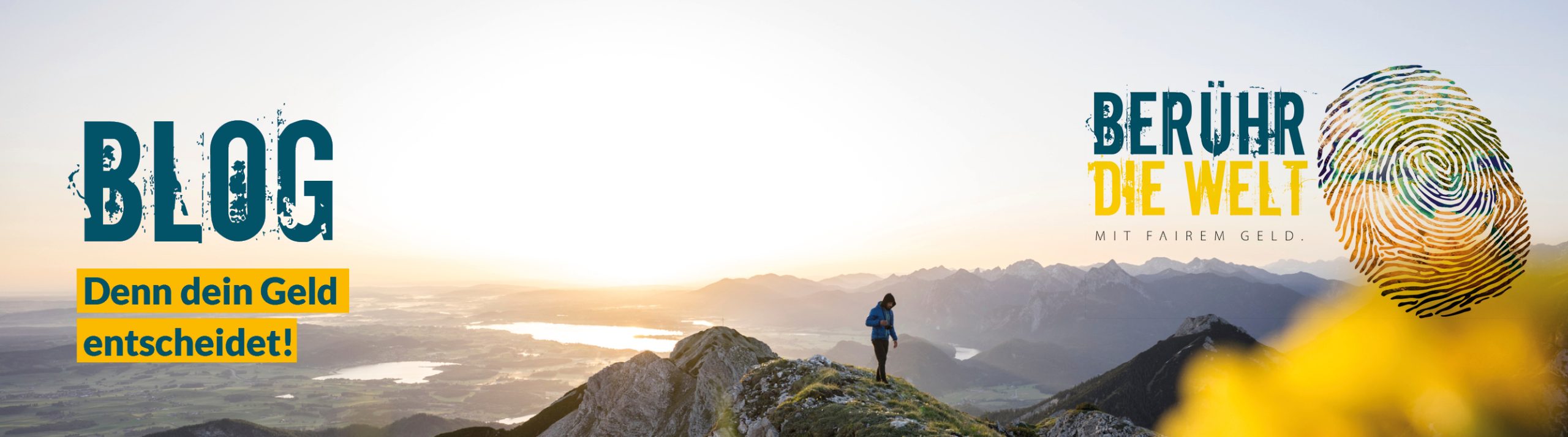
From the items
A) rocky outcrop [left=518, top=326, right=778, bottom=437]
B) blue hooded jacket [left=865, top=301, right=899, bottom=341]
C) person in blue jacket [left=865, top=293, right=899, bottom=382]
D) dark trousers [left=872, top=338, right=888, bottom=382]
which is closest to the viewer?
person in blue jacket [left=865, top=293, right=899, bottom=382]

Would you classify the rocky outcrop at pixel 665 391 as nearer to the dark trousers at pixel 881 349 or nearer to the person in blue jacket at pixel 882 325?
the dark trousers at pixel 881 349

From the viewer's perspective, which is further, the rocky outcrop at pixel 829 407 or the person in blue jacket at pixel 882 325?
the person in blue jacket at pixel 882 325

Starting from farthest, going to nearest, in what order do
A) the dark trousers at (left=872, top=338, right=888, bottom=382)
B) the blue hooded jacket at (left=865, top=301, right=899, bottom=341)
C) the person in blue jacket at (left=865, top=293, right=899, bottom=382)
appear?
the dark trousers at (left=872, top=338, right=888, bottom=382)
the blue hooded jacket at (left=865, top=301, right=899, bottom=341)
the person in blue jacket at (left=865, top=293, right=899, bottom=382)

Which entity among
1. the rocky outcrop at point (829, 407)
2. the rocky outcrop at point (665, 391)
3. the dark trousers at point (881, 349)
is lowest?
the rocky outcrop at point (665, 391)

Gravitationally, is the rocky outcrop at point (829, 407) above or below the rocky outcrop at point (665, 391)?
above

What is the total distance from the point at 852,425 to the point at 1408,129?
90017 mm

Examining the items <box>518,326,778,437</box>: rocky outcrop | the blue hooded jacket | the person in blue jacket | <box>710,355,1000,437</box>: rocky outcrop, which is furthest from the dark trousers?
<box>518,326,778,437</box>: rocky outcrop

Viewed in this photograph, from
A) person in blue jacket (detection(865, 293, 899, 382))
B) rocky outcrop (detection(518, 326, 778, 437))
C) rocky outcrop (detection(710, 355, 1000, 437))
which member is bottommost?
rocky outcrop (detection(518, 326, 778, 437))

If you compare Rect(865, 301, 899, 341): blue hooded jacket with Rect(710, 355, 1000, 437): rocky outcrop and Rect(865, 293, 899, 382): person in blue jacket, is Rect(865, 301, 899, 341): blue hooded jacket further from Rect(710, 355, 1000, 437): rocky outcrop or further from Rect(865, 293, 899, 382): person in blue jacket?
Rect(710, 355, 1000, 437): rocky outcrop

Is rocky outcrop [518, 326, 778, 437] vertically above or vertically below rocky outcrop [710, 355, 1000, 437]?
below

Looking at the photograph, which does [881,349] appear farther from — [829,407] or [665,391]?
[665,391]

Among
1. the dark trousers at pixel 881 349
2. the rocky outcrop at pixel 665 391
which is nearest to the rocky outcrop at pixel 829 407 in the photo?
the dark trousers at pixel 881 349

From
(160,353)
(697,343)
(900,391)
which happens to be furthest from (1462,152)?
(160,353)

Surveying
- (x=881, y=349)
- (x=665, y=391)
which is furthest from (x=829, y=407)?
(x=665, y=391)
